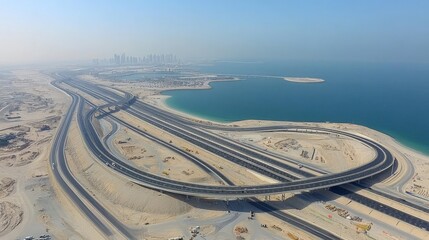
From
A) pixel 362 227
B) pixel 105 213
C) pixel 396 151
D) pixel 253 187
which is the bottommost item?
A: pixel 105 213

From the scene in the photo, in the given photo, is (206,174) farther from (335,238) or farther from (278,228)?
(335,238)

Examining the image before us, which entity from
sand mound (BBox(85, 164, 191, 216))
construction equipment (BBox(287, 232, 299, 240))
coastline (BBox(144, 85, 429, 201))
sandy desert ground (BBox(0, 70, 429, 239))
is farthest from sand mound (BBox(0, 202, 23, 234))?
coastline (BBox(144, 85, 429, 201))

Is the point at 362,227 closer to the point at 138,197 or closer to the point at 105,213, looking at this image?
the point at 138,197

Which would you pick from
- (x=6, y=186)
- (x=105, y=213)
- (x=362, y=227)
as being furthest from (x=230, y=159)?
(x=6, y=186)

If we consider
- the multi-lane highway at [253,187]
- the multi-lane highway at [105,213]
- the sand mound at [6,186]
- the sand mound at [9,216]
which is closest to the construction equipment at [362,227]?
the multi-lane highway at [105,213]

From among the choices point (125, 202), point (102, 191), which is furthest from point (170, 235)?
point (102, 191)

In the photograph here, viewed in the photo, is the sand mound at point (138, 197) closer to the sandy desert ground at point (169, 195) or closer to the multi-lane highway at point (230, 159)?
the sandy desert ground at point (169, 195)
